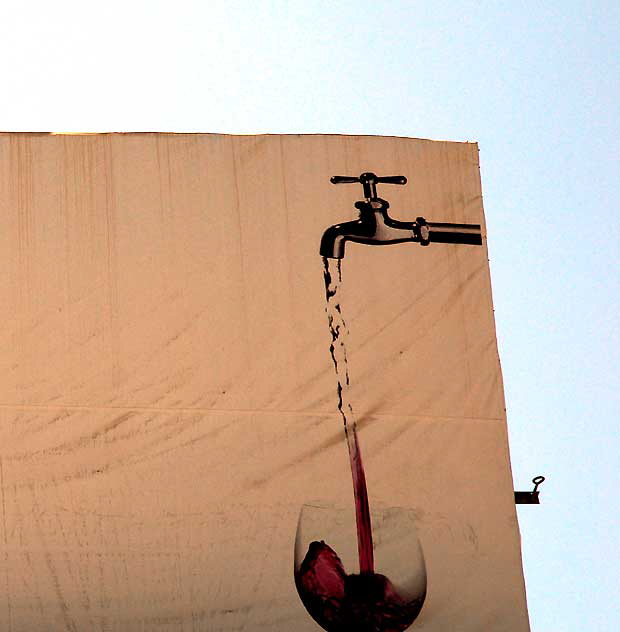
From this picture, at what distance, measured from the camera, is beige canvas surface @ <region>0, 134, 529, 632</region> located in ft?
37.2

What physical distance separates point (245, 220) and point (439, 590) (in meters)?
2.45

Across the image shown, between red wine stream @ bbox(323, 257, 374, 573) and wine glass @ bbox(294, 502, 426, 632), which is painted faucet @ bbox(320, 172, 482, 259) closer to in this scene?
red wine stream @ bbox(323, 257, 374, 573)

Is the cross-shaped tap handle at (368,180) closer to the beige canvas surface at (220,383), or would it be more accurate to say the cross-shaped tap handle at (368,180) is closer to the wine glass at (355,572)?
the beige canvas surface at (220,383)

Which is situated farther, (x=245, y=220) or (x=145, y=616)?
(x=245, y=220)

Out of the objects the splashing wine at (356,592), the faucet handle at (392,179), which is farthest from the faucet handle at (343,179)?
the splashing wine at (356,592)

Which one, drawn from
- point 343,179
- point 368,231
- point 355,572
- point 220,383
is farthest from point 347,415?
point 343,179

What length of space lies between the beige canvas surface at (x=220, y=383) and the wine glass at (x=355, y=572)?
2.9 inches

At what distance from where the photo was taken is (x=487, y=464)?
1187 centimetres

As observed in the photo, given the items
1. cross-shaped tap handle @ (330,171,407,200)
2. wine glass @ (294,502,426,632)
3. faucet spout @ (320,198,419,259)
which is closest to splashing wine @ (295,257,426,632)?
wine glass @ (294,502,426,632)

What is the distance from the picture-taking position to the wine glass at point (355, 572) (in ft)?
37.7

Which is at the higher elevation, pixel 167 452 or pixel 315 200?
pixel 315 200

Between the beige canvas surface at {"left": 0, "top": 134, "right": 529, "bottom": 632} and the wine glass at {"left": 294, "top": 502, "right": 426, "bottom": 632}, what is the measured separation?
0.24ft

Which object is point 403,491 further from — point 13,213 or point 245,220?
point 13,213

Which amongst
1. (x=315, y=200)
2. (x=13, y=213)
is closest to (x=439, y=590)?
(x=315, y=200)
